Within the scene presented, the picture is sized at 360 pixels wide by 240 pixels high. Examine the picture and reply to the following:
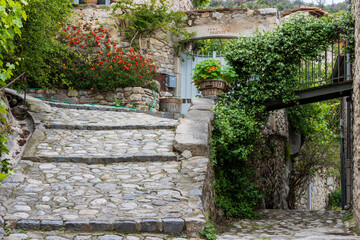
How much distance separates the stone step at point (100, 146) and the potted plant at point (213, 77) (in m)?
1.70

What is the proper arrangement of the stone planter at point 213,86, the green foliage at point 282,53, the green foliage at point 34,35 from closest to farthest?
1. the green foliage at point 34,35
2. the green foliage at point 282,53
3. the stone planter at point 213,86

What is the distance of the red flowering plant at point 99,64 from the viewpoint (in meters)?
10.6

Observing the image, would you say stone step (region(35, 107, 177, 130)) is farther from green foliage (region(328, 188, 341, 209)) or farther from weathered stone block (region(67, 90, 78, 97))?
green foliage (region(328, 188, 341, 209))

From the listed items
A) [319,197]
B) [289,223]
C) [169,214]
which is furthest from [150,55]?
[319,197]

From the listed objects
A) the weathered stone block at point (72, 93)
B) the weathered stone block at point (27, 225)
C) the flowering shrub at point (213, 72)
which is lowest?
the weathered stone block at point (27, 225)

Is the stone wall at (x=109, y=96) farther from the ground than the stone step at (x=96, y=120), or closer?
farther from the ground

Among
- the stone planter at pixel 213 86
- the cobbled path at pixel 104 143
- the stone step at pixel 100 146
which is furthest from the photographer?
the stone planter at pixel 213 86

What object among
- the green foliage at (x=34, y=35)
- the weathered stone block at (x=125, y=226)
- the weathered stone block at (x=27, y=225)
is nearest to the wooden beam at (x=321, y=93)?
the green foliage at (x=34, y=35)

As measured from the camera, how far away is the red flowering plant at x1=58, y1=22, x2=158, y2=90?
10586 mm

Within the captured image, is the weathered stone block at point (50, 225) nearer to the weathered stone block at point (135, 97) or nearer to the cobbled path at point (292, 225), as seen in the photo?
the cobbled path at point (292, 225)

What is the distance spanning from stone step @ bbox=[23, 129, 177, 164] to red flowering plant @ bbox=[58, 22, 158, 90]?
158 inches

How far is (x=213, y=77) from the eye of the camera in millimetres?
8102

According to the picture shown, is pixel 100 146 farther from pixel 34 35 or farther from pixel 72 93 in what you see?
pixel 72 93

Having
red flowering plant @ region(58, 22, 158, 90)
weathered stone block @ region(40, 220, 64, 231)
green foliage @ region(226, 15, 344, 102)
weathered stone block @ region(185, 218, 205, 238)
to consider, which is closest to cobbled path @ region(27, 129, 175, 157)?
weathered stone block @ region(185, 218, 205, 238)
